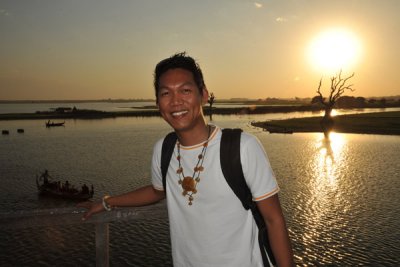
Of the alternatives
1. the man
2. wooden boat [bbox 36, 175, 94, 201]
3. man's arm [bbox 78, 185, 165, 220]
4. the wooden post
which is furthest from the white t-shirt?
wooden boat [bbox 36, 175, 94, 201]

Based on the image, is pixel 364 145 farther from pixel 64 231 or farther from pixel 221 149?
pixel 221 149

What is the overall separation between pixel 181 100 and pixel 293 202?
21.5m

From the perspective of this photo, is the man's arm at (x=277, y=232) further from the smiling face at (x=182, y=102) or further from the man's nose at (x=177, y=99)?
the man's nose at (x=177, y=99)

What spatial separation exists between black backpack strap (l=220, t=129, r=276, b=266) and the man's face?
0.92 ft

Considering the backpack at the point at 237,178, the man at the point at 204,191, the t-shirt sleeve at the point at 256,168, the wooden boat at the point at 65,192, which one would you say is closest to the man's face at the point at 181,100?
the man at the point at 204,191

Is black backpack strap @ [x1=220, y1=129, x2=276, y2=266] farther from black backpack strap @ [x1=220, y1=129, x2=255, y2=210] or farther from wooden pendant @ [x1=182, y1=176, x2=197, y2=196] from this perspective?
wooden pendant @ [x1=182, y1=176, x2=197, y2=196]

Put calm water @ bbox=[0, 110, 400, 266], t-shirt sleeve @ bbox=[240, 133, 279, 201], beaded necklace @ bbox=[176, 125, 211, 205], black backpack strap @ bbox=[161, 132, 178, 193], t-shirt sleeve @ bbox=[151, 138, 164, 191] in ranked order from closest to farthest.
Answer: t-shirt sleeve @ bbox=[240, 133, 279, 201] < beaded necklace @ bbox=[176, 125, 211, 205] < black backpack strap @ bbox=[161, 132, 178, 193] < t-shirt sleeve @ bbox=[151, 138, 164, 191] < calm water @ bbox=[0, 110, 400, 266]

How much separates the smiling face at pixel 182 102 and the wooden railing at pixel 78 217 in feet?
3.00

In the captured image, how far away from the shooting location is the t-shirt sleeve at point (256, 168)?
2.09 metres

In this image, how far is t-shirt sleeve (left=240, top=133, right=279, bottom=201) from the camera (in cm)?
209

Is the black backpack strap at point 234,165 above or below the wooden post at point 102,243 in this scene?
above

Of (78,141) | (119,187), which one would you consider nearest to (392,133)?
(119,187)

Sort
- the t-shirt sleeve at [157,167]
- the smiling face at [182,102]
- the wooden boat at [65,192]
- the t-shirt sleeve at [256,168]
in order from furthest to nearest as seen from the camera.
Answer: the wooden boat at [65,192]
the t-shirt sleeve at [157,167]
the smiling face at [182,102]
the t-shirt sleeve at [256,168]

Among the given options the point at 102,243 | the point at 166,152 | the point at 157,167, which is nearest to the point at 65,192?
the point at 102,243
